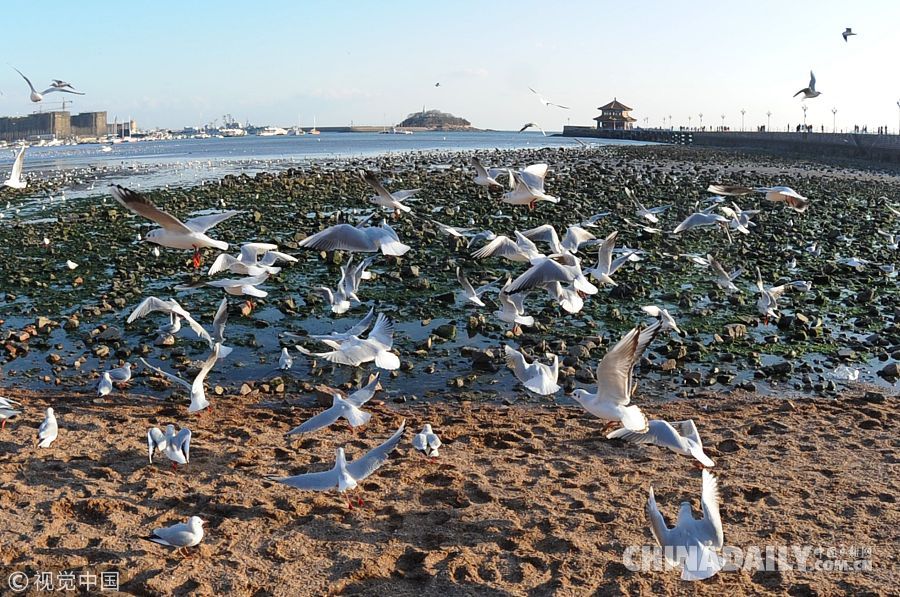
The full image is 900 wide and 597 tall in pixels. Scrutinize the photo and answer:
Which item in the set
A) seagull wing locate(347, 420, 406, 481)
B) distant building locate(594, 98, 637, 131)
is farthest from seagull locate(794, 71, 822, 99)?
distant building locate(594, 98, 637, 131)

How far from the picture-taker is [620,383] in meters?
5.21

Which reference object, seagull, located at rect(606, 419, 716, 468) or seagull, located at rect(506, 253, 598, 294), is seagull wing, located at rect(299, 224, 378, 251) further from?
seagull, located at rect(606, 419, 716, 468)

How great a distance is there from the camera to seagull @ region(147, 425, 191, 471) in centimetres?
535

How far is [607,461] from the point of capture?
5848 millimetres

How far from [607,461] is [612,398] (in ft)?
2.40

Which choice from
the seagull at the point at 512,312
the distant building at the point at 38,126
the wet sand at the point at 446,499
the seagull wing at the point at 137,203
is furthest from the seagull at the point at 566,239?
the distant building at the point at 38,126

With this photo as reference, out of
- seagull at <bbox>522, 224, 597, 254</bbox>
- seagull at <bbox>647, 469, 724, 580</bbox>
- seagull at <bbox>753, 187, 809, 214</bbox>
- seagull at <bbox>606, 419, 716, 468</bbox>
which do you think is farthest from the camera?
seagull at <bbox>753, 187, 809, 214</bbox>

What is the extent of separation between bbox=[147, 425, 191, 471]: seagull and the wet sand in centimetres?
17

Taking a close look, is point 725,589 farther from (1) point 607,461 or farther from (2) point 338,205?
(2) point 338,205

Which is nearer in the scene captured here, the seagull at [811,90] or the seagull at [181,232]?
the seagull at [181,232]

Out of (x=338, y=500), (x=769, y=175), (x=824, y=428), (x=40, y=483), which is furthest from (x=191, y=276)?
(x=769, y=175)

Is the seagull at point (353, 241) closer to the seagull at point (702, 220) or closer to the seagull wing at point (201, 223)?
the seagull wing at point (201, 223)

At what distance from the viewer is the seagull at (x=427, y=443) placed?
229 inches

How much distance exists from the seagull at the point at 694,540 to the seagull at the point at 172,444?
126 inches
